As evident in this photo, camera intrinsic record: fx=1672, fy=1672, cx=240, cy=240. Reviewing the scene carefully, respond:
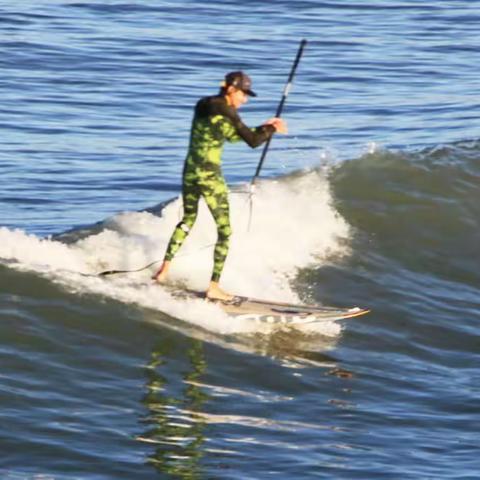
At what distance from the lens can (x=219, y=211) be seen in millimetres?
16156

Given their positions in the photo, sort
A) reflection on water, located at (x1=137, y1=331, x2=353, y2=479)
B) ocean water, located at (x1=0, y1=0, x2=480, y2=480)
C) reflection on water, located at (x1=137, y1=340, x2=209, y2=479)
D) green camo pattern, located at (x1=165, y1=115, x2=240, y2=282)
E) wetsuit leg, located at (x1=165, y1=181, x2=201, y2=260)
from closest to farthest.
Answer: reflection on water, located at (x1=137, y1=340, x2=209, y2=479)
reflection on water, located at (x1=137, y1=331, x2=353, y2=479)
ocean water, located at (x1=0, y1=0, x2=480, y2=480)
green camo pattern, located at (x1=165, y1=115, x2=240, y2=282)
wetsuit leg, located at (x1=165, y1=181, x2=201, y2=260)

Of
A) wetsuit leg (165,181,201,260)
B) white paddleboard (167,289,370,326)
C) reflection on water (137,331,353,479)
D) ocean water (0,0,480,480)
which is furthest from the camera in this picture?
white paddleboard (167,289,370,326)

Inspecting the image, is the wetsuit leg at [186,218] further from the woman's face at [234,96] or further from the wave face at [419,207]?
the wave face at [419,207]

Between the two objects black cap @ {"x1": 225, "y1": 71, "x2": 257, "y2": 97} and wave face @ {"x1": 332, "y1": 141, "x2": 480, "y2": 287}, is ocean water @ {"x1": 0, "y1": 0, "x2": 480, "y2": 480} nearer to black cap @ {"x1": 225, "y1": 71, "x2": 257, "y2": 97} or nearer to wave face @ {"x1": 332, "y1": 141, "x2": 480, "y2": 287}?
wave face @ {"x1": 332, "y1": 141, "x2": 480, "y2": 287}

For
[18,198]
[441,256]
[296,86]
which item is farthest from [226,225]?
[296,86]

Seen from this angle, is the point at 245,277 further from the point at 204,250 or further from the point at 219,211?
the point at 219,211

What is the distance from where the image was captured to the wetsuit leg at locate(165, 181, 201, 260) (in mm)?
16203

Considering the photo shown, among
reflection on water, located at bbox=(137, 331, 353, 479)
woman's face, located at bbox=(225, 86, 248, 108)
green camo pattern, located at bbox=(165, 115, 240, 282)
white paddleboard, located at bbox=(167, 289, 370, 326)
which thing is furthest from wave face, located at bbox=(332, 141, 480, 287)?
woman's face, located at bbox=(225, 86, 248, 108)

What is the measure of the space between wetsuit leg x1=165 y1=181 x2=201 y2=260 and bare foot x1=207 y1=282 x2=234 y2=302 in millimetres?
504

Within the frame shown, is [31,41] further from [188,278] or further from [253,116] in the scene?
[188,278]

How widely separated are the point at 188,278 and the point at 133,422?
395cm

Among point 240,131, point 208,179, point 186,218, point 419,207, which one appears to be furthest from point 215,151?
point 419,207

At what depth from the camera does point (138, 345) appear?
51.5 feet

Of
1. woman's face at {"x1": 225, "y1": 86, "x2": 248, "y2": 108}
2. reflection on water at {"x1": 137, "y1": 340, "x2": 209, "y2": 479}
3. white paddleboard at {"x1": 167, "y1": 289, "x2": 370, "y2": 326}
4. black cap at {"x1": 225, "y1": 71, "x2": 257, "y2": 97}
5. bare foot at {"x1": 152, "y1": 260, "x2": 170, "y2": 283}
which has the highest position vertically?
black cap at {"x1": 225, "y1": 71, "x2": 257, "y2": 97}
